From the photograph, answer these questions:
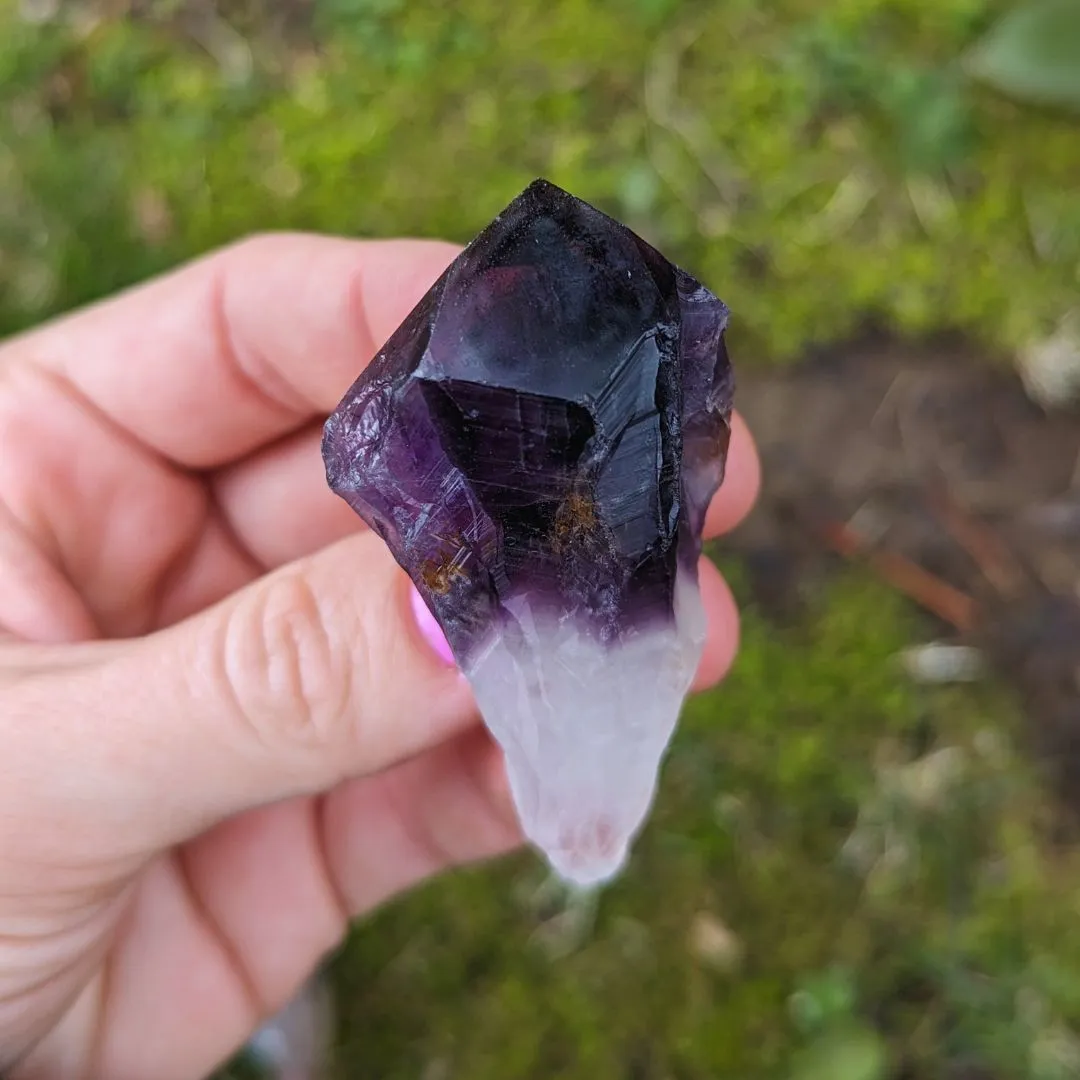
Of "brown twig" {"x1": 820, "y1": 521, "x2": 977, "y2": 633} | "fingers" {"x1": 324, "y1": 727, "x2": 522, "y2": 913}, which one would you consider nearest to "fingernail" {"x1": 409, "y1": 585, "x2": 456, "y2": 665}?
"fingers" {"x1": 324, "y1": 727, "x2": 522, "y2": 913}

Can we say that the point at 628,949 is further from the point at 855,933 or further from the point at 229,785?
the point at 229,785

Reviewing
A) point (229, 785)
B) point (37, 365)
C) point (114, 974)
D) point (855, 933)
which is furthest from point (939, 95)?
point (114, 974)

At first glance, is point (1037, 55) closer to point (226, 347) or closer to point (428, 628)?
point (226, 347)

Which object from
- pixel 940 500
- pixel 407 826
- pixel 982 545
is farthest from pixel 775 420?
pixel 407 826

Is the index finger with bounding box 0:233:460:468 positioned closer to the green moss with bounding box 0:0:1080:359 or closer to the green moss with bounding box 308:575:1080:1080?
the green moss with bounding box 0:0:1080:359

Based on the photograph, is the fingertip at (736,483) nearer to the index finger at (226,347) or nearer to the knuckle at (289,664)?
the index finger at (226,347)

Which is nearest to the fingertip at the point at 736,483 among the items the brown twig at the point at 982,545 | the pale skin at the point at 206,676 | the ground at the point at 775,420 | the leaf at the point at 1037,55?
the pale skin at the point at 206,676
